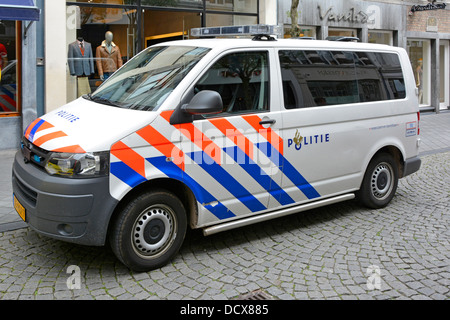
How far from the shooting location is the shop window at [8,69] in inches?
407

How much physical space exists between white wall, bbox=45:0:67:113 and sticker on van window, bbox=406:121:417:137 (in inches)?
286

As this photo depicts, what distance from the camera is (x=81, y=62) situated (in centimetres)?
1130

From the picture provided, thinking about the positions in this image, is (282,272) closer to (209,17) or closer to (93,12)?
(93,12)

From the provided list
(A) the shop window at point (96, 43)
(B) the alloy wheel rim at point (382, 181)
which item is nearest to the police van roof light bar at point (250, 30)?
(B) the alloy wheel rim at point (382, 181)

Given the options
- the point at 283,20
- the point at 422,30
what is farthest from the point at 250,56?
the point at 422,30

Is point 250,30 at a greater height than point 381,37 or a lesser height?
lesser

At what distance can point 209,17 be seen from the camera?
44.9 ft

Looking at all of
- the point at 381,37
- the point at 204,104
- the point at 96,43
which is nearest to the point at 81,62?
the point at 96,43

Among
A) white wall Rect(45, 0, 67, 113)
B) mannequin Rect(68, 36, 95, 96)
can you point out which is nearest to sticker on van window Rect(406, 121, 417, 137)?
mannequin Rect(68, 36, 95, 96)

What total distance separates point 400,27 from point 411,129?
43.9ft

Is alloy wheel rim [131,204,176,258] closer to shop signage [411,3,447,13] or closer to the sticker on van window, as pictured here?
the sticker on van window

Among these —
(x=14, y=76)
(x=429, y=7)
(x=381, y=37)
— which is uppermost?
(x=429, y=7)

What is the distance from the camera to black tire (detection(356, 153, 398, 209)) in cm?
638

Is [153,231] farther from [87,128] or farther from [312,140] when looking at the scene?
[312,140]
